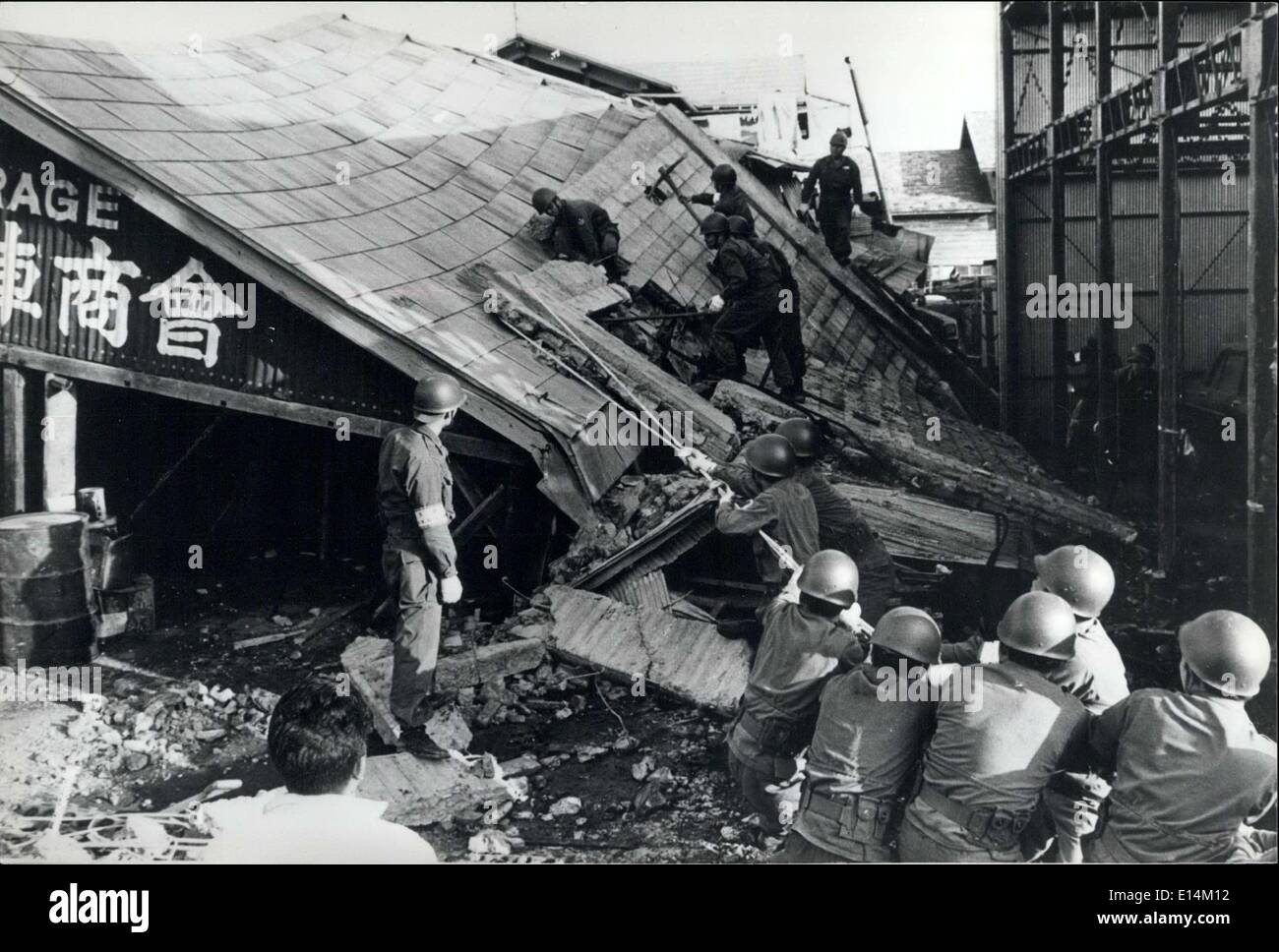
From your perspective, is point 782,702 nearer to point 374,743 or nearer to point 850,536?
point 850,536

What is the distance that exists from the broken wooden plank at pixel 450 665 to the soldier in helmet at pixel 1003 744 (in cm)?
281

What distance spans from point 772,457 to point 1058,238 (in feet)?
26.2

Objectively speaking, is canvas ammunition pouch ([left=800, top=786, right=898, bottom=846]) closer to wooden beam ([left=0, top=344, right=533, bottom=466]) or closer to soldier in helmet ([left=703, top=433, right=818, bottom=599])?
soldier in helmet ([left=703, top=433, right=818, bottom=599])

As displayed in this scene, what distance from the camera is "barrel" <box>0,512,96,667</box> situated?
20.2ft

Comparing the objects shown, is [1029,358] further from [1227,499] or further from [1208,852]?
[1208,852]

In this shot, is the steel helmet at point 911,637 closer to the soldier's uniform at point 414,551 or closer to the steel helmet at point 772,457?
the steel helmet at point 772,457

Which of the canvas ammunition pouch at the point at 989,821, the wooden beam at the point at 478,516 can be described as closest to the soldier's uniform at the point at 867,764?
the canvas ammunition pouch at the point at 989,821

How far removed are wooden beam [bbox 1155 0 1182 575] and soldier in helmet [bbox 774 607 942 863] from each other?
212 inches

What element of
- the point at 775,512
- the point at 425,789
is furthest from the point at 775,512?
the point at 425,789

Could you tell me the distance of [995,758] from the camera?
3824 millimetres

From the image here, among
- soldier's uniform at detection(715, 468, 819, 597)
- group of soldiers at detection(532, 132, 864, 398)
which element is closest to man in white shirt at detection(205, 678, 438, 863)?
soldier's uniform at detection(715, 468, 819, 597)

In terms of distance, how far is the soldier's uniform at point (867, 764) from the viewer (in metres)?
4.06
